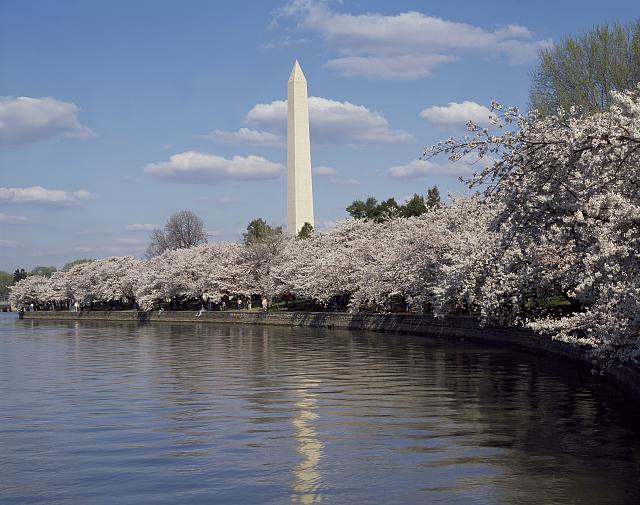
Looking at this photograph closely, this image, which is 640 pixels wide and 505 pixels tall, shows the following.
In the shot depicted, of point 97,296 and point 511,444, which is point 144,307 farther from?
point 511,444

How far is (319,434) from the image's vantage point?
19047 millimetres

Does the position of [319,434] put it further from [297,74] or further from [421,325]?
[297,74]

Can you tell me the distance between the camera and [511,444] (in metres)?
17.8

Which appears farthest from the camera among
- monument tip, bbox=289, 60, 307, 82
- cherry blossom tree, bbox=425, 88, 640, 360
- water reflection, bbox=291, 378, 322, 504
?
monument tip, bbox=289, 60, 307, 82

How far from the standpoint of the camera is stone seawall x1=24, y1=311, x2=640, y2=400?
30516 mm

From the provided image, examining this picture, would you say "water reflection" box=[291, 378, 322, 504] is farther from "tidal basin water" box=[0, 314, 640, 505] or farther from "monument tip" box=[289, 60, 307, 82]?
"monument tip" box=[289, 60, 307, 82]

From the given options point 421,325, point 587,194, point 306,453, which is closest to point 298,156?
point 421,325

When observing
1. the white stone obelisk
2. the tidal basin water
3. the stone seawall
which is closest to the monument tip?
the white stone obelisk

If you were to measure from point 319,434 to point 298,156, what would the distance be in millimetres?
75145

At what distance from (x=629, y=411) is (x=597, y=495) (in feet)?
29.0

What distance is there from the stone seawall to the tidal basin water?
92 cm

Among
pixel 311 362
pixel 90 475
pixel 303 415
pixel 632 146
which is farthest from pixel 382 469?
pixel 311 362

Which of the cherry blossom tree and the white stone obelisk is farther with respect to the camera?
the white stone obelisk

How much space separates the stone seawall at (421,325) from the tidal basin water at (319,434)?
3.03 feet
